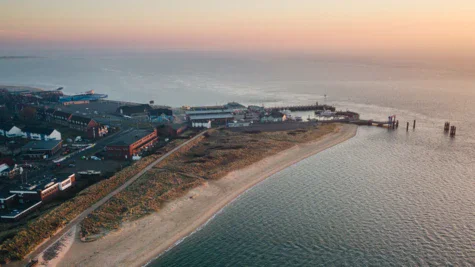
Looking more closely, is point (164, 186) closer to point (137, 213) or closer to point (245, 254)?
point (137, 213)

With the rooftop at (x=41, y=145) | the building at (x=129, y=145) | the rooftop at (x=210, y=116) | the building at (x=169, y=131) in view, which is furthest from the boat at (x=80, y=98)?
the building at (x=129, y=145)

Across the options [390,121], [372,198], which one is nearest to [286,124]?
[390,121]

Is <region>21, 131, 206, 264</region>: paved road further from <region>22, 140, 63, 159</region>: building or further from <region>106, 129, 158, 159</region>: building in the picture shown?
<region>22, 140, 63, 159</region>: building

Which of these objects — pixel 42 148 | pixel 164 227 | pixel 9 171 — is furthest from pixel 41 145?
pixel 164 227

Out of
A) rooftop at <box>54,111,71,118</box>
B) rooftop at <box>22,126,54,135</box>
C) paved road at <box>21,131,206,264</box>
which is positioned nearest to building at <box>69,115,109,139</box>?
rooftop at <box>54,111,71,118</box>

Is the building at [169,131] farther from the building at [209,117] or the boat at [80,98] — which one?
the boat at [80,98]
